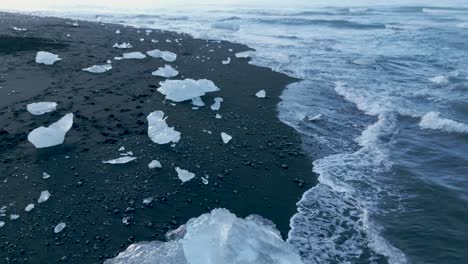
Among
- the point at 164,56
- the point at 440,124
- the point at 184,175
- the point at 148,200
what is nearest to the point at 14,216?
the point at 148,200

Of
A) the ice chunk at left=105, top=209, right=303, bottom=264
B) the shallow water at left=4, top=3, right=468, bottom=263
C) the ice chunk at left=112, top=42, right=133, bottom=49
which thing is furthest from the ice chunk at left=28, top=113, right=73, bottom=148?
the ice chunk at left=112, top=42, right=133, bottom=49

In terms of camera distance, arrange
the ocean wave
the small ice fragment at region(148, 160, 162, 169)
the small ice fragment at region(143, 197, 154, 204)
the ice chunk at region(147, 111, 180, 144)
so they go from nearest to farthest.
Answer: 1. the small ice fragment at region(143, 197, 154, 204)
2. the small ice fragment at region(148, 160, 162, 169)
3. the ice chunk at region(147, 111, 180, 144)
4. the ocean wave

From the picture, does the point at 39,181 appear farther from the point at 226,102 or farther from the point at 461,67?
the point at 461,67

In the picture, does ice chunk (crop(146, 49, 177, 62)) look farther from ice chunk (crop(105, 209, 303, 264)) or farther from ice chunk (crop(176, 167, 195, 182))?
ice chunk (crop(105, 209, 303, 264))

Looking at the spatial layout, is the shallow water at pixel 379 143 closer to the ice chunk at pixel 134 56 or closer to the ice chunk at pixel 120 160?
the ice chunk at pixel 120 160

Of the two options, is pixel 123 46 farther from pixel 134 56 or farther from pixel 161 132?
pixel 161 132

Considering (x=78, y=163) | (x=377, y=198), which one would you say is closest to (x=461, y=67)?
(x=377, y=198)

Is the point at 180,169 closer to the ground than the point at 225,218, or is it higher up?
closer to the ground
